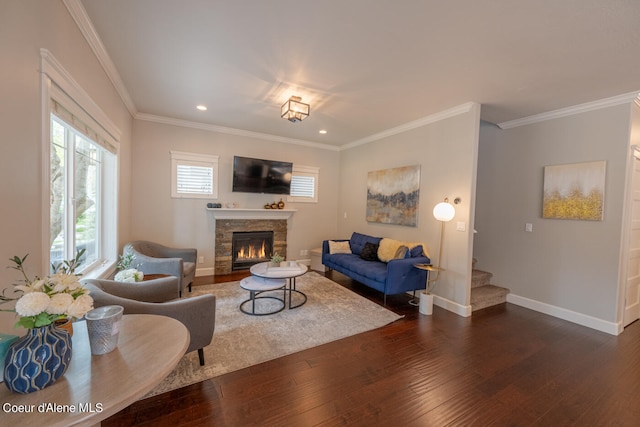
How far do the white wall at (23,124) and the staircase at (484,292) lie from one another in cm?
463

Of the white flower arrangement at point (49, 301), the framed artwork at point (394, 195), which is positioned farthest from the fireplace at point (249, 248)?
the white flower arrangement at point (49, 301)

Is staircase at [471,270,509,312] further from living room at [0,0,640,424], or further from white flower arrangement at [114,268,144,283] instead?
white flower arrangement at [114,268,144,283]

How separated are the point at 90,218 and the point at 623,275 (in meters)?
6.54

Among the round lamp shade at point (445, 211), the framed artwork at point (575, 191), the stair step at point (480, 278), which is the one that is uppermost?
the framed artwork at point (575, 191)

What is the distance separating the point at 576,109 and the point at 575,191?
3.59ft

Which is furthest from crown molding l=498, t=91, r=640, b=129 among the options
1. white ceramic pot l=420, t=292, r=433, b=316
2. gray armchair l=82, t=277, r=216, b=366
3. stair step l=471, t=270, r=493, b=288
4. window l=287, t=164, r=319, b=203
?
gray armchair l=82, t=277, r=216, b=366

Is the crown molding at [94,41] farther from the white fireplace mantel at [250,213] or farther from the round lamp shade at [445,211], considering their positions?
the round lamp shade at [445,211]

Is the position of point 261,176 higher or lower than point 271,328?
higher

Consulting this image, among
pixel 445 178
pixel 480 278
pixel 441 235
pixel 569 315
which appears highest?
pixel 445 178

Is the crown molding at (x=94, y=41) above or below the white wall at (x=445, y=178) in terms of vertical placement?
above

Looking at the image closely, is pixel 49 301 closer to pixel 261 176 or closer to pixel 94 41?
pixel 94 41

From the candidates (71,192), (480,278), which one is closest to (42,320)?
(71,192)

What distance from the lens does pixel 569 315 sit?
3.38m

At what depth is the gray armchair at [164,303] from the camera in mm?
1799
